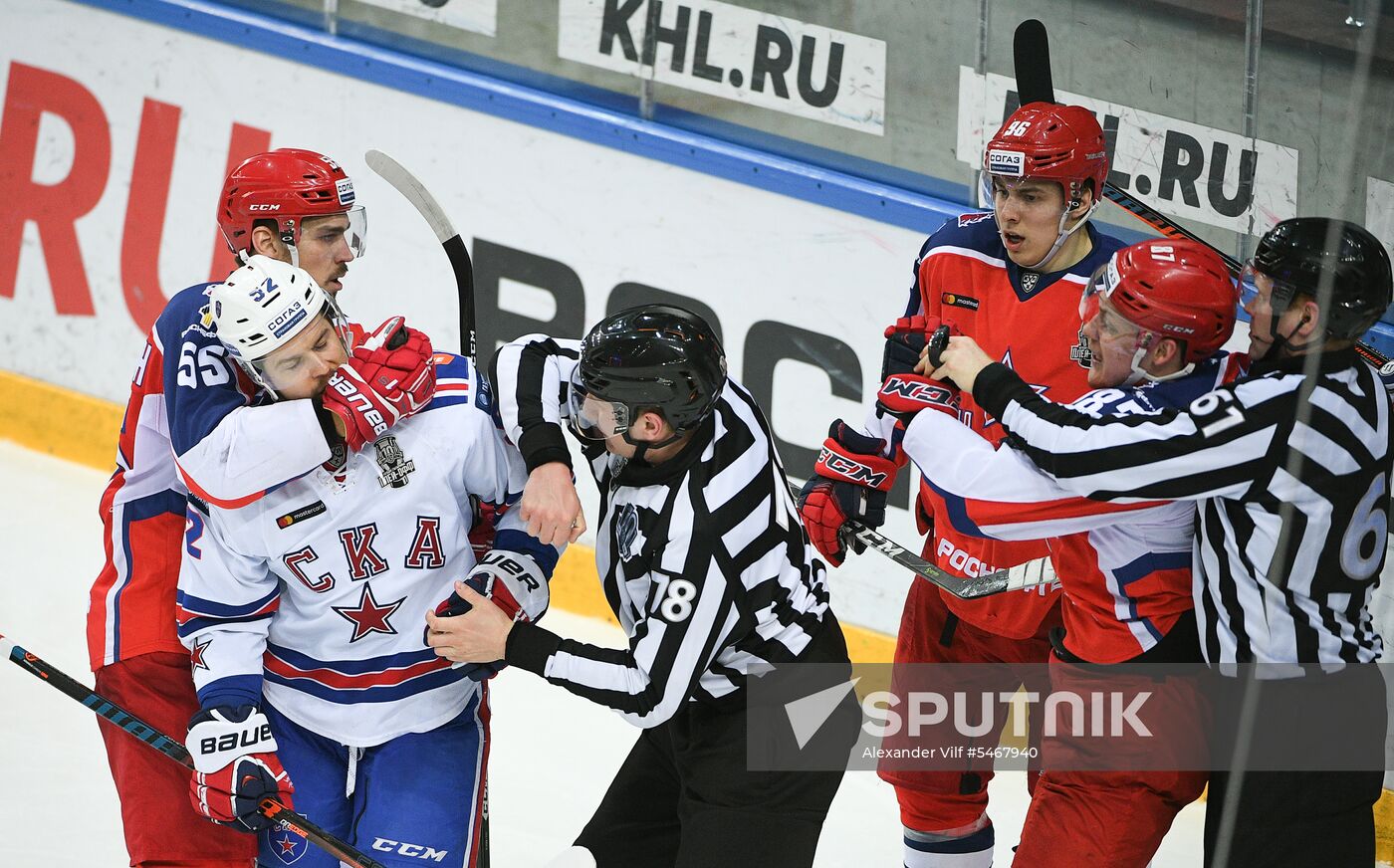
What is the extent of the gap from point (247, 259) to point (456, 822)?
96cm

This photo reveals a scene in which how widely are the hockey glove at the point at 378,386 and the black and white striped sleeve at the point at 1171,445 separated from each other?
35.9 inches

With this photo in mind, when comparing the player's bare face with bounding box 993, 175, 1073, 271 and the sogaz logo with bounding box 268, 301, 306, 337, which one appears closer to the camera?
the sogaz logo with bounding box 268, 301, 306, 337

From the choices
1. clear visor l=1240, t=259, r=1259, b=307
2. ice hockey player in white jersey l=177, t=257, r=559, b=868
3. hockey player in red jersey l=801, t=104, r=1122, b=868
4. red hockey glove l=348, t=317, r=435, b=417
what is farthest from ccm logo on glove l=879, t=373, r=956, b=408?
red hockey glove l=348, t=317, r=435, b=417

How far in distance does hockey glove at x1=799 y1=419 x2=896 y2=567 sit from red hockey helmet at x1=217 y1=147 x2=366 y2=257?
3.23 ft

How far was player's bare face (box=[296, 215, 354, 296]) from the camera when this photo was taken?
109 inches

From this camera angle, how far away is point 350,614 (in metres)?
2.54

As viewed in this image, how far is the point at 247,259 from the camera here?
2469 mm

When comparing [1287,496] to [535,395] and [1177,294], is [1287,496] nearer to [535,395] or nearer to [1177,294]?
[1177,294]

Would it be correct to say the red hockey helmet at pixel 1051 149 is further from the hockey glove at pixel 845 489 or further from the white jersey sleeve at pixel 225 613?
the white jersey sleeve at pixel 225 613

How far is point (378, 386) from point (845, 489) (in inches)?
38.1

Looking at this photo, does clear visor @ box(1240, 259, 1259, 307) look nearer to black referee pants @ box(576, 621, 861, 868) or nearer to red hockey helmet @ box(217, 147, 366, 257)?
black referee pants @ box(576, 621, 861, 868)

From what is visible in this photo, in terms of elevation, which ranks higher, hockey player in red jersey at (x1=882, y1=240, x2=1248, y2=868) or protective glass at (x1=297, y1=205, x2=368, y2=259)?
protective glass at (x1=297, y1=205, x2=368, y2=259)

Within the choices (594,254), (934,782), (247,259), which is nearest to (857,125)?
(594,254)

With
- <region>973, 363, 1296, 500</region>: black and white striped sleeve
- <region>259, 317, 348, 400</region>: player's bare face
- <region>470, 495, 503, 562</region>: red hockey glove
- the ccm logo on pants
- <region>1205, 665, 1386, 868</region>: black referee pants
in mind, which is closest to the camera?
<region>973, 363, 1296, 500</region>: black and white striped sleeve
